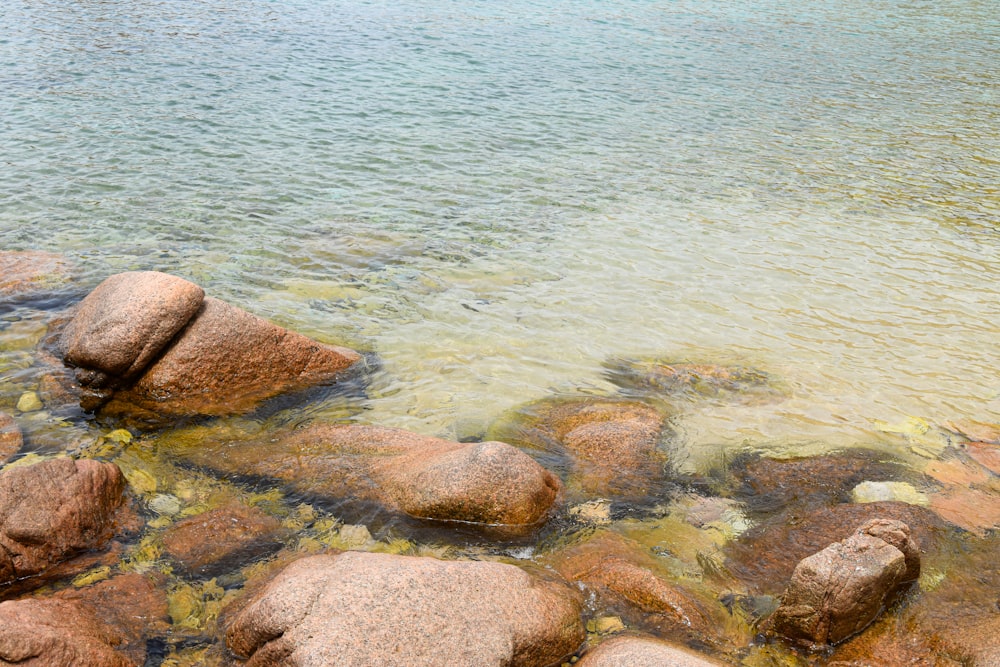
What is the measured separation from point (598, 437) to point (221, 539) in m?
3.67

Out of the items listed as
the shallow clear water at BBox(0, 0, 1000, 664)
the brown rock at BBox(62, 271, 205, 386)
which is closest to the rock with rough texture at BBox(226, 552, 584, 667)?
the shallow clear water at BBox(0, 0, 1000, 664)

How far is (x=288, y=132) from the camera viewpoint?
17.6 metres

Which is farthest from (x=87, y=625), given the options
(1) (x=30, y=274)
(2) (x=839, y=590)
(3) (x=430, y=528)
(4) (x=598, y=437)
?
(1) (x=30, y=274)

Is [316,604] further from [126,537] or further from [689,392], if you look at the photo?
[689,392]

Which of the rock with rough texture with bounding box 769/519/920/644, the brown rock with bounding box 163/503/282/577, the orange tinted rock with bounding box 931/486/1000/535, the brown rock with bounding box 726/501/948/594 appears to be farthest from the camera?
the orange tinted rock with bounding box 931/486/1000/535

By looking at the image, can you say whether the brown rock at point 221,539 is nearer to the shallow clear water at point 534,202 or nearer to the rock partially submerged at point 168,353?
the rock partially submerged at point 168,353

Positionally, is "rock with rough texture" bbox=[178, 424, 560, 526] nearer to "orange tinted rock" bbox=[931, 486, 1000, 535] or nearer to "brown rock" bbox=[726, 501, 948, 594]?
"brown rock" bbox=[726, 501, 948, 594]

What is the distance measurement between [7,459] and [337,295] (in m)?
4.78

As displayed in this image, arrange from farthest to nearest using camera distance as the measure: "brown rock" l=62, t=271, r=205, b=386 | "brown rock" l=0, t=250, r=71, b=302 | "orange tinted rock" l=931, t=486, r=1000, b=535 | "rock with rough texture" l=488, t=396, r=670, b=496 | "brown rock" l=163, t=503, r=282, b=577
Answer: "brown rock" l=0, t=250, r=71, b=302 → "brown rock" l=62, t=271, r=205, b=386 → "rock with rough texture" l=488, t=396, r=670, b=496 → "orange tinted rock" l=931, t=486, r=1000, b=535 → "brown rock" l=163, t=503, r=282, b=577

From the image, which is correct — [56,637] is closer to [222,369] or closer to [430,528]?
[430,528]

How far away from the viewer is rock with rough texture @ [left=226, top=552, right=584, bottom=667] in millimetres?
4902

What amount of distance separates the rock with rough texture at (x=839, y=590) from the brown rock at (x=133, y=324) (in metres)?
6.38

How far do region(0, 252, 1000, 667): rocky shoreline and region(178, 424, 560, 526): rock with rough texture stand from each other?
24 millimetres

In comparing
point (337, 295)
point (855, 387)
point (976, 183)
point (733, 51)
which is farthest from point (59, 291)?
point (733, 51)
